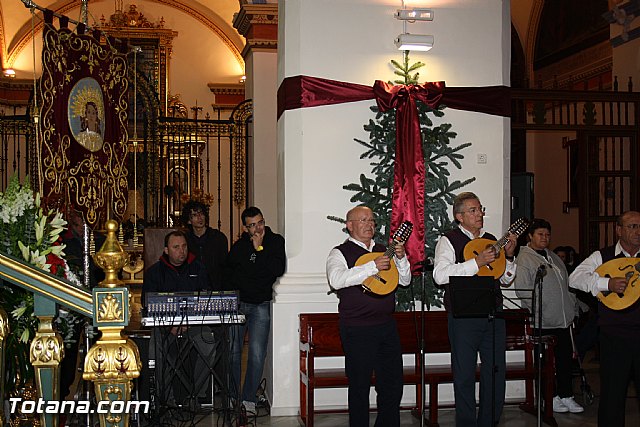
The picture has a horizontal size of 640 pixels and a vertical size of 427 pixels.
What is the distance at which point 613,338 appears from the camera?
6016 mm

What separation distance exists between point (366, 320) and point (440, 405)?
217 centimetres

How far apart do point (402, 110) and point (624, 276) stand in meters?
2.91

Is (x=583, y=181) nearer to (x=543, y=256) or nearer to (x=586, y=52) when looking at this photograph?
(x=543, y=256)

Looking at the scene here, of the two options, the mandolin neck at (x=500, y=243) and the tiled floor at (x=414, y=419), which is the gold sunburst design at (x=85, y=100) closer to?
the tiled floor at (x=414, y=419)

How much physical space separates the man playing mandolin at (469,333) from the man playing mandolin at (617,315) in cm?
67

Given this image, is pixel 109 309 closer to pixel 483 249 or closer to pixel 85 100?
pixel 483 249

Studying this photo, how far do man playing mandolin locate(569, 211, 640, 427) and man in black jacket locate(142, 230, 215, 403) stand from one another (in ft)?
10.7

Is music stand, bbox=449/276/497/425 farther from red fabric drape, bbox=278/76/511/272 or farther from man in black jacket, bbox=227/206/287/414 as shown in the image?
man in black jacket, bbox=227/206/287/414

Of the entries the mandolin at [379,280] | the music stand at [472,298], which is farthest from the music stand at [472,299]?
the mandolin at [379,280]

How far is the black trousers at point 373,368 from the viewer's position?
6257mm

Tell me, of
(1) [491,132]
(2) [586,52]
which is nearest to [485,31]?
(1) [491,132]

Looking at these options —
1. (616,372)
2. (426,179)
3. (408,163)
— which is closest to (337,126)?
(408,163)

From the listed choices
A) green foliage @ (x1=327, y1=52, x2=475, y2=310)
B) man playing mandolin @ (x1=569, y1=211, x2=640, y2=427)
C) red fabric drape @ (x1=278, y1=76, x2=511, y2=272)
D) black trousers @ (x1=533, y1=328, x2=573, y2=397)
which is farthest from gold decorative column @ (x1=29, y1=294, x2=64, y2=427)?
Result: black trousers @ (x1=533, y1=328, x2=573, y2=397)

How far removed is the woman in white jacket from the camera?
790 cm
